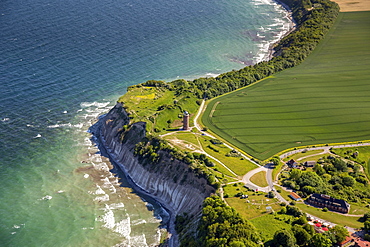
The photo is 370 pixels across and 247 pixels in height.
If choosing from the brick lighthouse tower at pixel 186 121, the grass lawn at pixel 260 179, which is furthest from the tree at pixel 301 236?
the brick lighthouse tower at pixel 186 121

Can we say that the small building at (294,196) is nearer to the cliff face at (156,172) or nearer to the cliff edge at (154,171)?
the cliff edge at (154,171)

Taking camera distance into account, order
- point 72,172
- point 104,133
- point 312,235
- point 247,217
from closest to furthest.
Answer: point 312,235 → point 247,217 → point 72,172 → point 104,133

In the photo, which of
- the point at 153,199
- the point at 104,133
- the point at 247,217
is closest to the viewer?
the point at 247,217

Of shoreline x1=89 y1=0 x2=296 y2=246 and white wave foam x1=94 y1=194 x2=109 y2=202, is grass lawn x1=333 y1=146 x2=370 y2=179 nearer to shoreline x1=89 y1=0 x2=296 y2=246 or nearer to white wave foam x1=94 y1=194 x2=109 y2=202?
shoreline x1=89 y1=0 x2=296 y2=246

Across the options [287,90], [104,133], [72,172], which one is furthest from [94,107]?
[287,90]

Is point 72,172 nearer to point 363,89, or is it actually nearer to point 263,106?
point 263,106

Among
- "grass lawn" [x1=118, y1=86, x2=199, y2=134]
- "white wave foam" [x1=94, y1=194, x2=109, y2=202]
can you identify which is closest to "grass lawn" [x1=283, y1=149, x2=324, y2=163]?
"grass lawn" [x1=118, y1=86, x2=199, y2=134]
